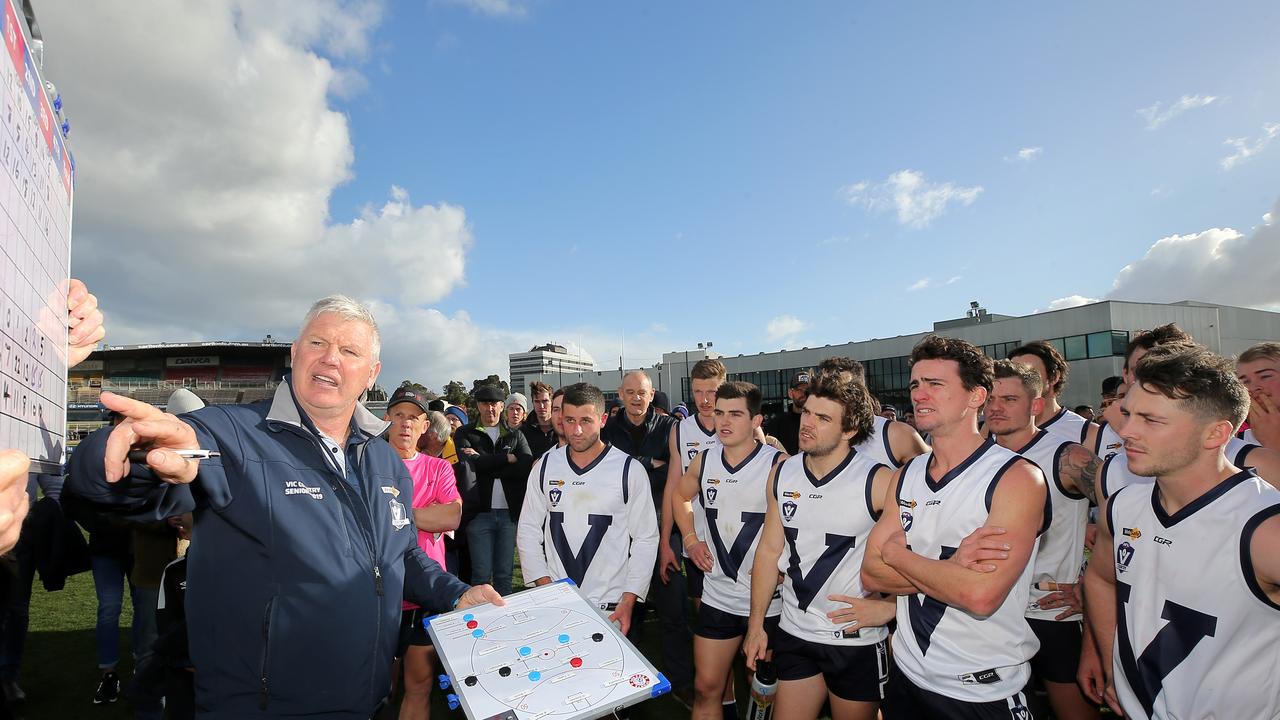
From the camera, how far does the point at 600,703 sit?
215cm

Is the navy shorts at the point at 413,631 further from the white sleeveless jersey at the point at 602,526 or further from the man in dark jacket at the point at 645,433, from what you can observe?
the man in dark jacket at the point at 645,433

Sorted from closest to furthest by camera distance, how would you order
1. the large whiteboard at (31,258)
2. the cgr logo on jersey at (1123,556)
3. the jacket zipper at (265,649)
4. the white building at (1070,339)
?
the large whiteboard at (31,258) < the jacket zipper at (265,649) < the cgr logo on jersey at (1123,556) < the white building at (1070,339)

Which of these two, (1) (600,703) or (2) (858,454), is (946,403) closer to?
(2) (858,454)

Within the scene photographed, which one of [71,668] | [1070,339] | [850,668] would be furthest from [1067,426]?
[1070,339]

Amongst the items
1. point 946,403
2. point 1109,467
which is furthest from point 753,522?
point 1109,467

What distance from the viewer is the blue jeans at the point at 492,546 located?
579cm

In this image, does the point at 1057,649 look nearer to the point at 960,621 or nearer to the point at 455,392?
the point at 960,621

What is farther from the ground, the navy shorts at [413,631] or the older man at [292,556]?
the older man at [292,556]

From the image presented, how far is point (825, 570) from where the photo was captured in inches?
134

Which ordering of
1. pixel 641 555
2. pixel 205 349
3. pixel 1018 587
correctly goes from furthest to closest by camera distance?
pixel 205 349, pixel 641 555, pixel 1018 587

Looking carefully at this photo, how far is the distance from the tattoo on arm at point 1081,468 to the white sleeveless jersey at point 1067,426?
17.8 inches

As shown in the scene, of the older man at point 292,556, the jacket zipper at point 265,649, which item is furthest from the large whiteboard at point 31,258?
the jacket zipper at point 265,649

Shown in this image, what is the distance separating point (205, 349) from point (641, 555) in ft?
197

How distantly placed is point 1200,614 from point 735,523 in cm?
237
